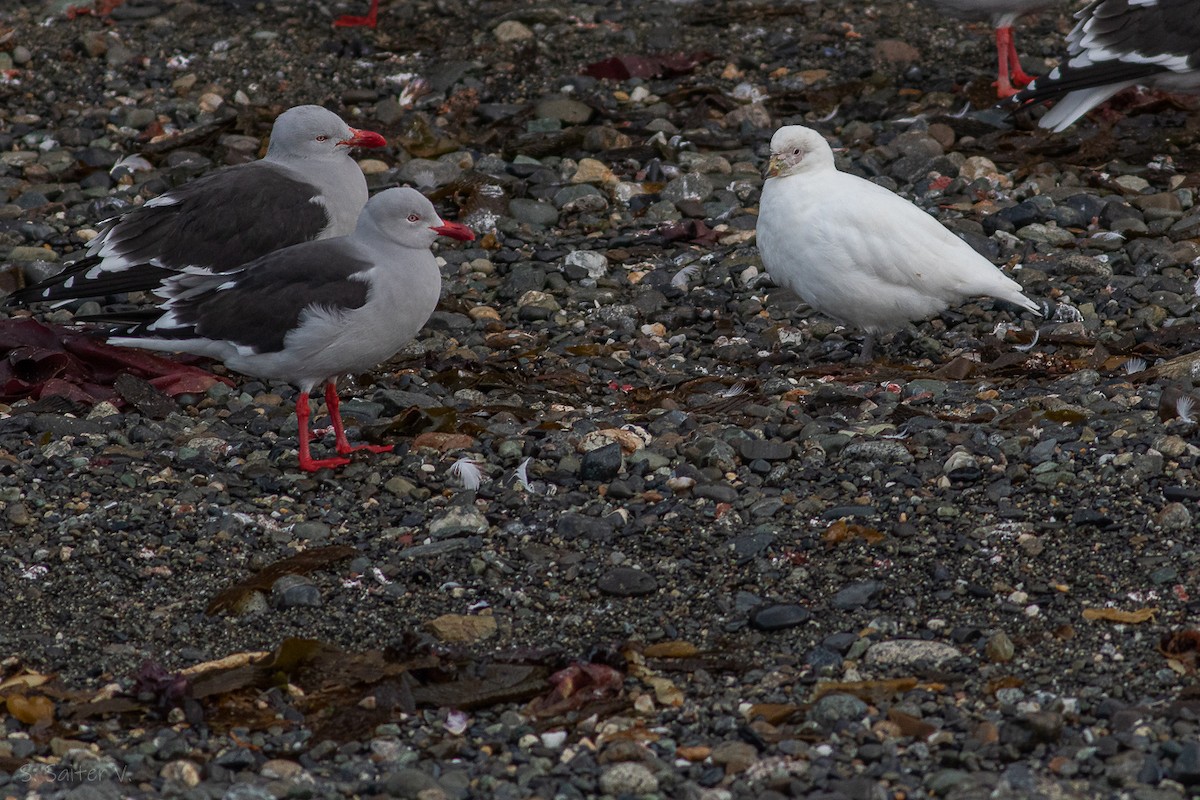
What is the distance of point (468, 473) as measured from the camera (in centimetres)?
561

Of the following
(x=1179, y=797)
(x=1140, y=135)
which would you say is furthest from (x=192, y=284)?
(x=1140, y=135)

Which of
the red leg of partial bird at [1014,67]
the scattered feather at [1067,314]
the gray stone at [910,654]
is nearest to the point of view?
the gray stone at [910,654]

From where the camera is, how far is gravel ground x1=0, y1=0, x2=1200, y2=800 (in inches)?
158

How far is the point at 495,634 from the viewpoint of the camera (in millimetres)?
4629

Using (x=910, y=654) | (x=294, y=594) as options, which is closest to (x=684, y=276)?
(x=294, y=594)

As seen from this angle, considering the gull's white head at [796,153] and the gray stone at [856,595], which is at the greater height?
the gull's white head at [796,153]

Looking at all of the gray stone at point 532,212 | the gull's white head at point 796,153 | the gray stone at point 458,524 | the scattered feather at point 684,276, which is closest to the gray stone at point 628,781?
the gray stone at point 458,524

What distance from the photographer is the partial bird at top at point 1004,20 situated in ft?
32.3

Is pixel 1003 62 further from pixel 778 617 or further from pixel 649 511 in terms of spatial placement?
pixel 778 617

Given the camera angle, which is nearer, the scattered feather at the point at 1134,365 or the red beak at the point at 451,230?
the red beak at the point at 451,230

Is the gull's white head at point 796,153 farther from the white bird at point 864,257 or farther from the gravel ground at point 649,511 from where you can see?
the gravel ground at point 649,511

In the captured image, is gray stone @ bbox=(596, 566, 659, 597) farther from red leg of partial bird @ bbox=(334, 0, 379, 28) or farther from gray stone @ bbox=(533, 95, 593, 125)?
red leg of partial bird @ bbox=(334, 0, 379, 28)

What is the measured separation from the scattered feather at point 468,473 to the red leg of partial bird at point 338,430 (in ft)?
1.36

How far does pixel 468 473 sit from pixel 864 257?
2152 millimetres
